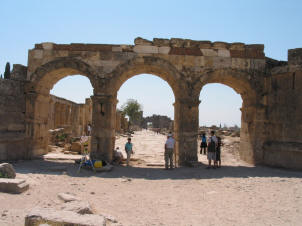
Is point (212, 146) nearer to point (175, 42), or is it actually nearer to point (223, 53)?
point (223, 53)

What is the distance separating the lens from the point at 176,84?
9.64 meters

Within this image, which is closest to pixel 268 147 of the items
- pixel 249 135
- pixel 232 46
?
pixel 249 135

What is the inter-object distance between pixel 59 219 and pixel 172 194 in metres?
3.10

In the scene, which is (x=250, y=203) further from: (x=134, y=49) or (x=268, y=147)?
(x=134, y=49)

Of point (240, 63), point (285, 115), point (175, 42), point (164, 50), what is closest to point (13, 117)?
point (164, 50)

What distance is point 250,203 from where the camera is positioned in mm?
5094

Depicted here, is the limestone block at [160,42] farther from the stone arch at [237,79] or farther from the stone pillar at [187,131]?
the stone pillar at [187,131]

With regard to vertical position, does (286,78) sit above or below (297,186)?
above

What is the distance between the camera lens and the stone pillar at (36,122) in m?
9.65

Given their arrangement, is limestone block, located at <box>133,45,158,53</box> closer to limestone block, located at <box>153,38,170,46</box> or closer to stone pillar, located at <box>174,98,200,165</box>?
limestone block, located at <box>153,38,170,46</box>

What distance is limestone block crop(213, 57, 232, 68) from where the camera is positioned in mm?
9758

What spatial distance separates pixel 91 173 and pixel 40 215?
14.9 ft

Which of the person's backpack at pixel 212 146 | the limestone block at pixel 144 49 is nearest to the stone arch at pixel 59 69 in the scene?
the limestone block at pixel 144 49

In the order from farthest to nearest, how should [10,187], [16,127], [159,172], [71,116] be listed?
1. [71,116]
2. [16,127]
3. [159,172]
4. [10,187]
